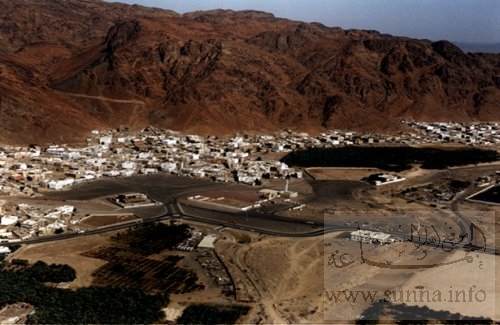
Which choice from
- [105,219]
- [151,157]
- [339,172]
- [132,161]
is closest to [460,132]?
[339,172]

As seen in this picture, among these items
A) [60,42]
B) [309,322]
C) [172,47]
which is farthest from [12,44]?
[309,322]

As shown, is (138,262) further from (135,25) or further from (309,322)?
(135,25)

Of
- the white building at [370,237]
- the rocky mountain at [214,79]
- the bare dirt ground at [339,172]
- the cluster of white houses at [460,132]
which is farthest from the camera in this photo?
the cluster of white houses at [460,132]

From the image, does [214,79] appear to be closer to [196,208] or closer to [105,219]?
[196,208]

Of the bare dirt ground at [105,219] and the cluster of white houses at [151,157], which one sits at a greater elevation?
the cluster of white houses at [151,157]

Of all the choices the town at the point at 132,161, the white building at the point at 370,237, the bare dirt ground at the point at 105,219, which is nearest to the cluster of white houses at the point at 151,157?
the town at the point at 132,161

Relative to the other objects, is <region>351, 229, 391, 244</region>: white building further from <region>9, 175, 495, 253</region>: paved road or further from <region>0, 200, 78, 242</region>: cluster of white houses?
<region>0, 200, 78, 242</region>: cluster of white houses

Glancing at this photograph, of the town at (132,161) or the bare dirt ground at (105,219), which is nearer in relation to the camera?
the bare dirt ground at (105,219)

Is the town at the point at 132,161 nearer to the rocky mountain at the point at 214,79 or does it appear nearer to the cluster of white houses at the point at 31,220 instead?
the cluster of white houses at the point at 31,220

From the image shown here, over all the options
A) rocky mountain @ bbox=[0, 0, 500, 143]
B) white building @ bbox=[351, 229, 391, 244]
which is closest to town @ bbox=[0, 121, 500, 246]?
rocky mountain @ bbox=[0, 0, 500, 143]
